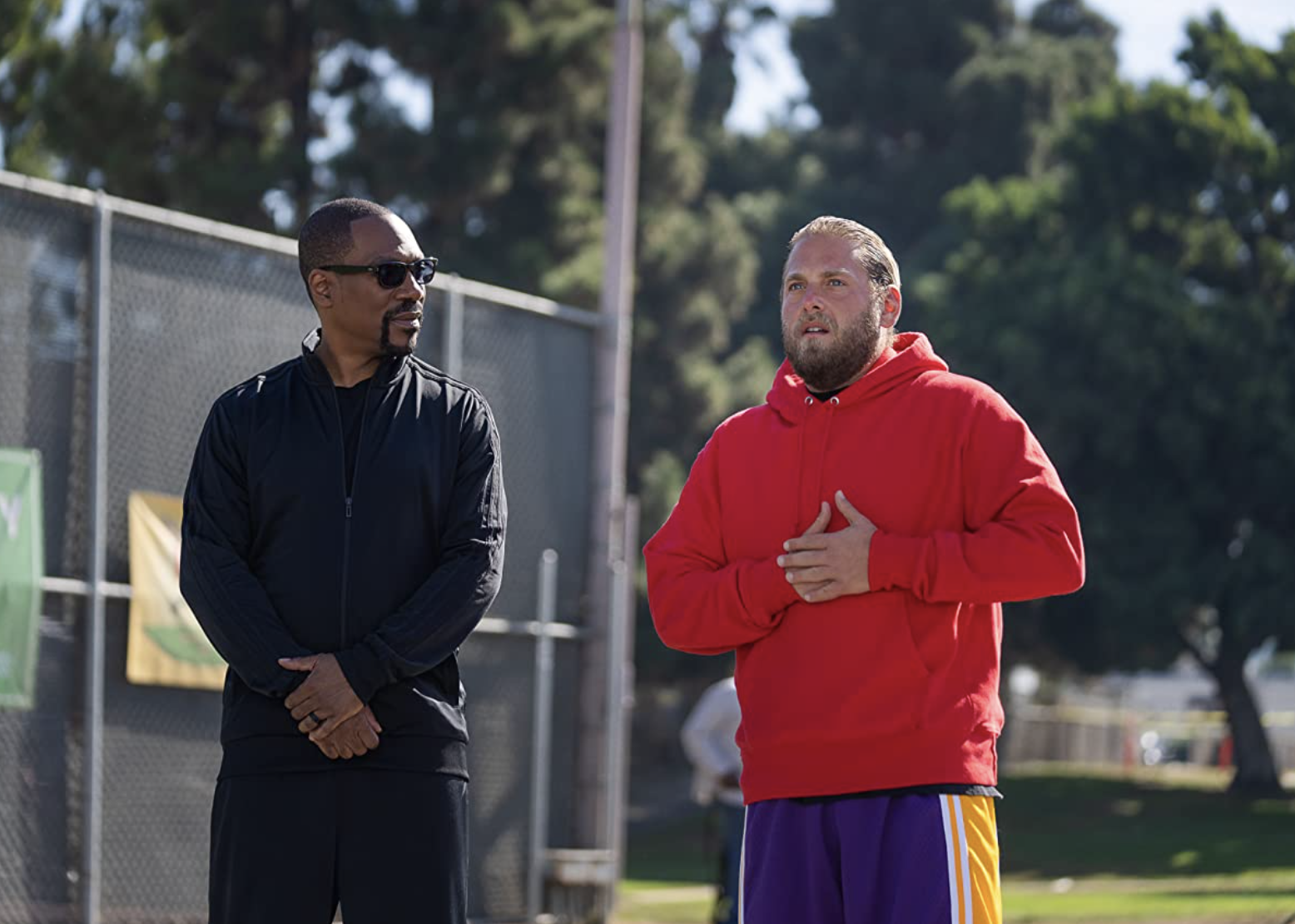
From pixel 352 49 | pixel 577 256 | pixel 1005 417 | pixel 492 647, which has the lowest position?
pixel 492 647

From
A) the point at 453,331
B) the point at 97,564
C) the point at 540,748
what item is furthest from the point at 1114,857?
the point at 97,564

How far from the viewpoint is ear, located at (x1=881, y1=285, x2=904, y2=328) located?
14.1 ft

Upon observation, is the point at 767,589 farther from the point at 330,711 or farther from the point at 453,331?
the point at 453,331

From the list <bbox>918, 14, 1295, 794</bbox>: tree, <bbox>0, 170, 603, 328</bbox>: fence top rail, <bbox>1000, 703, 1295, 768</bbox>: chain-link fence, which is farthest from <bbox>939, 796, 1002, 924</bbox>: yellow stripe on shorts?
<bbox>1000, 703, 1295, 768</bbox>: chain-link fence

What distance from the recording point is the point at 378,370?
4.59 meters

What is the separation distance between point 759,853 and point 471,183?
21.0 metres

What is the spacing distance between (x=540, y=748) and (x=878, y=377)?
24.4 feet

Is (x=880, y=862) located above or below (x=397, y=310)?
below

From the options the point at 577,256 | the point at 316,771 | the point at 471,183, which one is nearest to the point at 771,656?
the point at 316,771

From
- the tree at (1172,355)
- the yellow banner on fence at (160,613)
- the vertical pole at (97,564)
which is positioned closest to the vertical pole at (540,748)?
the yellow banner on fence at (160,613)

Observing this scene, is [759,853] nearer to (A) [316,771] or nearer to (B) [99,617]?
(A) [316,771]

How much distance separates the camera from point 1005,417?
13.6 ft

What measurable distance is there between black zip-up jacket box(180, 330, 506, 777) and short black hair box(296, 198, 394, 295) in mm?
280

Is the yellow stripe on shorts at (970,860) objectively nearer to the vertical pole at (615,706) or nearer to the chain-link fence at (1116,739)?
the vertical pole at (615,706)
